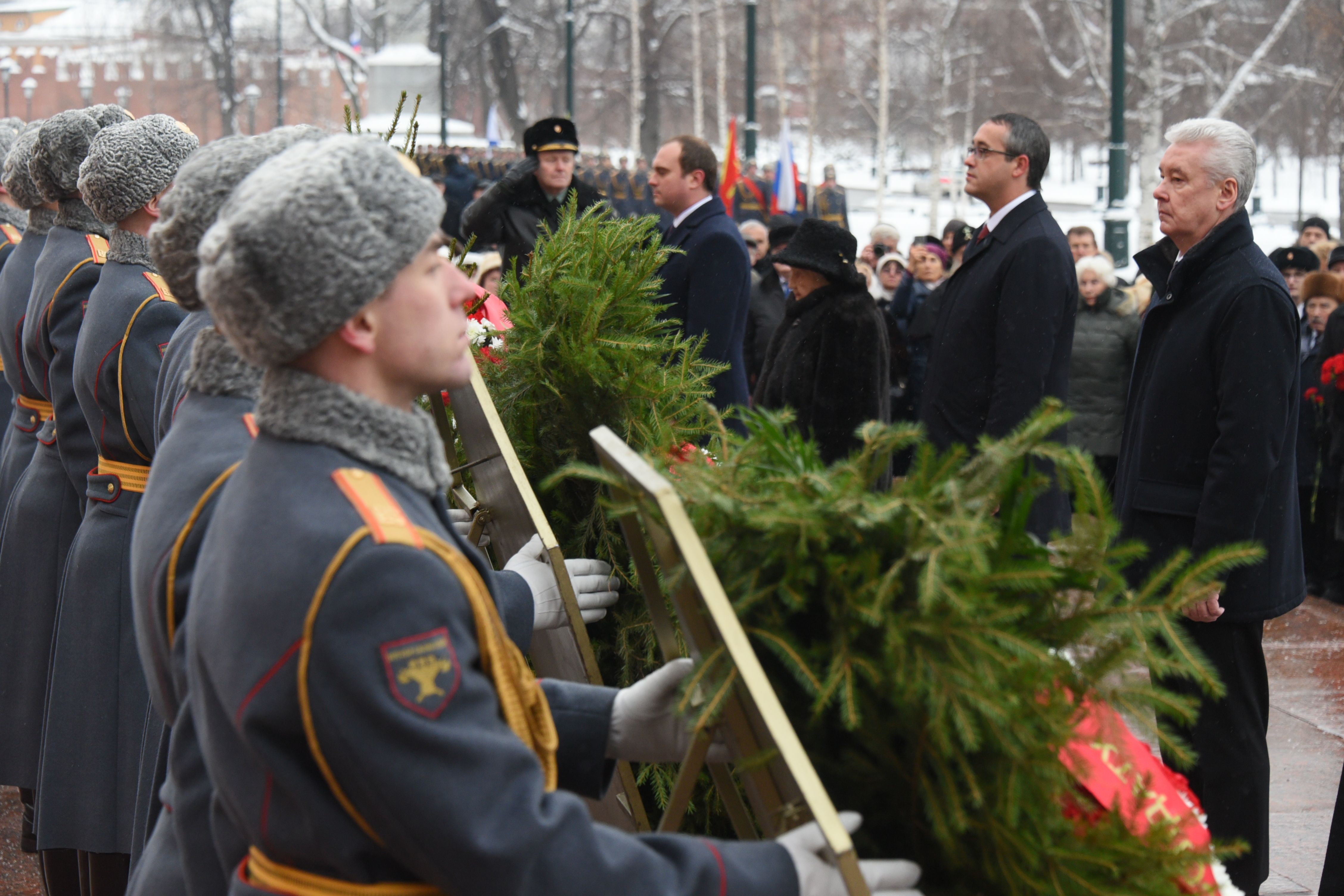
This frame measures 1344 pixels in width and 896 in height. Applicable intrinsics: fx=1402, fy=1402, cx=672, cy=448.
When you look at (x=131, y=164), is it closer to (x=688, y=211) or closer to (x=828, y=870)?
(x=828, y=870)

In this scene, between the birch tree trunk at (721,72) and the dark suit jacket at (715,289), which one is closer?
the dark suit jacket at (715,289)

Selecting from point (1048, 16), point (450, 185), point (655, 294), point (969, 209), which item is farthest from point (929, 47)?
point (655, 294)

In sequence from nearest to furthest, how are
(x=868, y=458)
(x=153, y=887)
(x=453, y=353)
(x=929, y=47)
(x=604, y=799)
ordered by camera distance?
(x=453, y=353), (x=868, y=458), (x=153, y=887), (x=604, y=799), (x=929, y=47)

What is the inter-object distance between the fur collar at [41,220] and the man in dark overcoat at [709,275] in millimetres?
2380

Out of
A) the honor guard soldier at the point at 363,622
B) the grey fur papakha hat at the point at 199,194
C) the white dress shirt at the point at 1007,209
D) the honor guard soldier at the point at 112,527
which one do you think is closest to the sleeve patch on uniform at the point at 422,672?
the honor guard soldier at the point at 363,622

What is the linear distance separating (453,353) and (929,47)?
40.4 metres

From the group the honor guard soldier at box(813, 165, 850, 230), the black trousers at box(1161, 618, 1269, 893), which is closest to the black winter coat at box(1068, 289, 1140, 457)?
the black trousers at box(1161, 618, 1269, 893)

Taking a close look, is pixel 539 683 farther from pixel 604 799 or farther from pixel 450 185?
pixel 450 185

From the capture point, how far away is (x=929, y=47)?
130ft

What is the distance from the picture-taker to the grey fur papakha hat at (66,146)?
175 inches

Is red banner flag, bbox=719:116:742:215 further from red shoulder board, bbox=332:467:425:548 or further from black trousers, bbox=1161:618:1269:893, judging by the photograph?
red shoulder board, bbox=332:467:425:548

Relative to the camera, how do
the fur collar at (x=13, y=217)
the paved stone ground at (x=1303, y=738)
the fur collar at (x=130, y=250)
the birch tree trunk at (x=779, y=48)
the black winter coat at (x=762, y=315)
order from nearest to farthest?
the fur collar at (x=130, y=250) → the paved stone ground at (x=1303, y=738) → the fur collar at (x=13, y=217) → the black winter coat at (x=762, y=315) → the birch tree trunk at (x=779, y=48)

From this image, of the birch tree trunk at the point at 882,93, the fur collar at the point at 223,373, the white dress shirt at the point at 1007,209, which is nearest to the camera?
the fur collar at the point at 223,373

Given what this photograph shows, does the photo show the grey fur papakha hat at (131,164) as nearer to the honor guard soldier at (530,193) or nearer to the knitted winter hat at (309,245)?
the knitted winter hat at (309,245)
